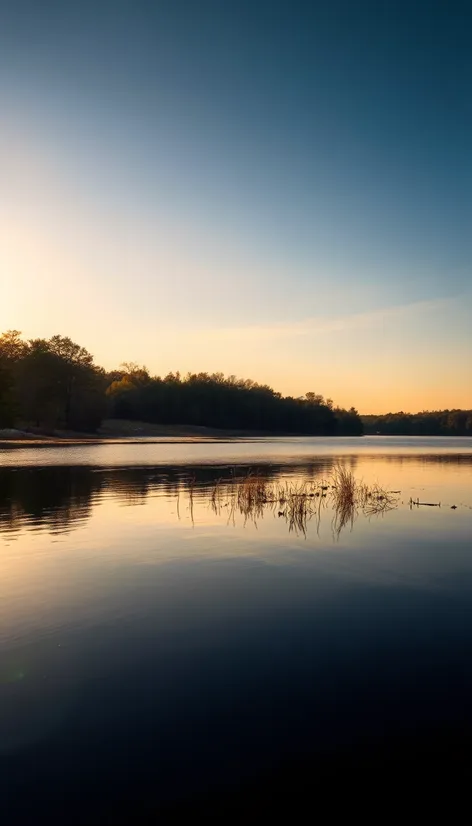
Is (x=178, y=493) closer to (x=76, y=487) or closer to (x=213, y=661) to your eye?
(x=76, y=487)

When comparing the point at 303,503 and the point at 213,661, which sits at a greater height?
the point at 303,503

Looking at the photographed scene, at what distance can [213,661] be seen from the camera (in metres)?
9.30

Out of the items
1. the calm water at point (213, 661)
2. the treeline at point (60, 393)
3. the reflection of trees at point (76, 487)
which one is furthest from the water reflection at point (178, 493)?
the treeline at point (60, 393)

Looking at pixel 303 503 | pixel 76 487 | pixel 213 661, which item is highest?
pixel 303 503

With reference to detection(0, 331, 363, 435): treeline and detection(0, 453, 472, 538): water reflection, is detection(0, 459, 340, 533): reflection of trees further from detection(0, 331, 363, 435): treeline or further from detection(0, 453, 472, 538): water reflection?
detection(0, 331, 363, 435): treeline

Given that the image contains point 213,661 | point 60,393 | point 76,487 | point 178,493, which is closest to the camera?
point 213,661

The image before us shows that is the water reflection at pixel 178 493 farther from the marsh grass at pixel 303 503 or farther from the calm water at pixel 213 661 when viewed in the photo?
the calm water at pixel 213 661

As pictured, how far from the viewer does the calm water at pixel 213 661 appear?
6.36 meters

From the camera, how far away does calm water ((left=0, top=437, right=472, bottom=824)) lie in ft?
20.9

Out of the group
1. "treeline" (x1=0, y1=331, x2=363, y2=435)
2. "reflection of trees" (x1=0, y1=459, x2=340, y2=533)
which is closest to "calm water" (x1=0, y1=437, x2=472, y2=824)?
"reflection of trees" (x1=0, y1=459, x2=340, y2=533)

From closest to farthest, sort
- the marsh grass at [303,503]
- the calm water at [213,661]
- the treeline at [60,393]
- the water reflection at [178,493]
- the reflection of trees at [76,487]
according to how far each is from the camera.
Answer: the calm water at [213,661]
the reflection of trees at [76,487]
the water reflection at [178,493]
the marsh grass at [303,503]
the treeline at [60,393]

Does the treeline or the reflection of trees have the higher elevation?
the treeline

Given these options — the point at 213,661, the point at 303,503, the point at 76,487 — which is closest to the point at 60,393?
the point at 76,487

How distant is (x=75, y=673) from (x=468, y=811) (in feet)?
19.3
